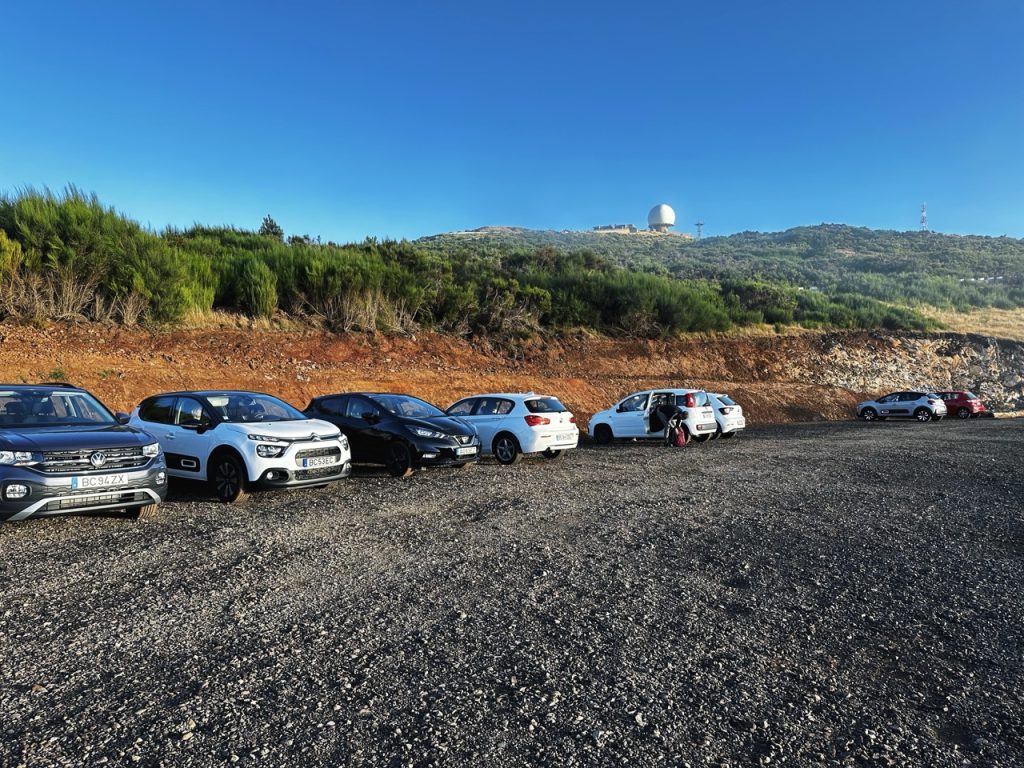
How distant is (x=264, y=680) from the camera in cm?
345

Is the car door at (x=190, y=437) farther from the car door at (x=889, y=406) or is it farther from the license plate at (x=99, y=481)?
the car door at (x=889, y=406)

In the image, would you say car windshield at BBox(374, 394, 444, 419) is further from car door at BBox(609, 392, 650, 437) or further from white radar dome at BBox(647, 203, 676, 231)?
white radar dome at BBox(647, 203, 676, 231)

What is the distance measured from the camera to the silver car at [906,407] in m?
26.9

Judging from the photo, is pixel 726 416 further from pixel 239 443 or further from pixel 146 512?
pixel 146 512

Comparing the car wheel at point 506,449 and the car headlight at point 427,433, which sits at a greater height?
the car headlight at point 427,433

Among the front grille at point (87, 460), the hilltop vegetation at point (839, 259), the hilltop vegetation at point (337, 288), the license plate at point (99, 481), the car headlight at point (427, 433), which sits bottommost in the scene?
the car headlight at point (427, 433)

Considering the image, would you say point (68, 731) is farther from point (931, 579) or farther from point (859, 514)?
point (859, 514)

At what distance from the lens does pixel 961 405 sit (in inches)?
1136

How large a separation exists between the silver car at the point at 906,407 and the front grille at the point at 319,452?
26.8 m

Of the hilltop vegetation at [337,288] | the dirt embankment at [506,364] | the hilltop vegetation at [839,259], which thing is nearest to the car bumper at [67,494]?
the dirt embankment at [506,364]

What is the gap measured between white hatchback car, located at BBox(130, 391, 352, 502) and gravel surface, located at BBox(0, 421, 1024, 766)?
0.52 meters

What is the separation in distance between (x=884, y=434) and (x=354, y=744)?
20.3 metres

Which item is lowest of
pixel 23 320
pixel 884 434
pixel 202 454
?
pixel 884 434

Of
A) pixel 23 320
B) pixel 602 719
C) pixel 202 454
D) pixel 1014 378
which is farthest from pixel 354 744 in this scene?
pixel 1014 378
